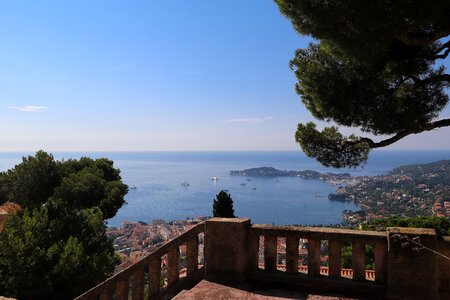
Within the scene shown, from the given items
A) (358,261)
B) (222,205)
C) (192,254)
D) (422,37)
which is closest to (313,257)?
(358,261)

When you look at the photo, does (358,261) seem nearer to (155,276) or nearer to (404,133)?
(155,276)

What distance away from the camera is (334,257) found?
4652mm

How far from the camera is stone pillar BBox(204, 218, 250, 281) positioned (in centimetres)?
493

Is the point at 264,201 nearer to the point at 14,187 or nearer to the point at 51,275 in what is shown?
the point at 14,187

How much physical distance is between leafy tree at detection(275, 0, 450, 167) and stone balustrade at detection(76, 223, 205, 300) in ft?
12.0

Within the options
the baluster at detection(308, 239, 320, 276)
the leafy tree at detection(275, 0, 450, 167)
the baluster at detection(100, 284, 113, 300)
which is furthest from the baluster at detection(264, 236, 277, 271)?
the leafy tree at detection(275, 0, 450, 167)

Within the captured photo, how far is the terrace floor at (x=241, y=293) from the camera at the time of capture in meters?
4.46

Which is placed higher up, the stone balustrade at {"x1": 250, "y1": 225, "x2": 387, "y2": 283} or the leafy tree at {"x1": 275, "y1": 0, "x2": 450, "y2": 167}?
the leafy tree at {"x1": 275, "y1": 0, "x2": 450, "y2": 167}

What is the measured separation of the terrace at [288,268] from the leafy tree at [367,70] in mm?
2789

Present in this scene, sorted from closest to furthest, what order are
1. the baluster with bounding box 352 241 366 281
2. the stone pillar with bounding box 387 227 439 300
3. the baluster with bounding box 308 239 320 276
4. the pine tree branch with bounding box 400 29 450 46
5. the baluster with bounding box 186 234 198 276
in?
the stone pillar with bounding box 387 227 439 300 → the baluster with bounding box 352 241 366 281 → the baluster with bounding box 308 239 320 276 → the baluster with bounding box 186 234 198 276 → the pine tree branch with bounding box 400 29 450 46

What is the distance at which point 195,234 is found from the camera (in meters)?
5.23

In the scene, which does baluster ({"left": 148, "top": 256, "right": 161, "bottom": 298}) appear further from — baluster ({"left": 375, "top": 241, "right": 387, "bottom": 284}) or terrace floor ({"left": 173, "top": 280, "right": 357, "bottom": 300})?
baluster ({"left": 375, "top": 241, "right": 387, "bottom": 284})

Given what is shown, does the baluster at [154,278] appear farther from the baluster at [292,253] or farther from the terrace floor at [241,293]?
the baluster at [292,253]

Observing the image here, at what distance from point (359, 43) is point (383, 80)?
4.58ft
